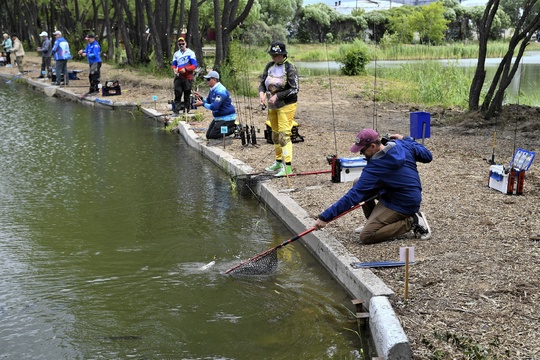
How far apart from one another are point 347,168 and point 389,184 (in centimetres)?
245

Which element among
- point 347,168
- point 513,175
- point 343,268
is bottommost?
point 343,268

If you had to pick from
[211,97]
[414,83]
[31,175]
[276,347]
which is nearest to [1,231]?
[31,175]

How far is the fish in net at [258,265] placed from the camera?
6.83m

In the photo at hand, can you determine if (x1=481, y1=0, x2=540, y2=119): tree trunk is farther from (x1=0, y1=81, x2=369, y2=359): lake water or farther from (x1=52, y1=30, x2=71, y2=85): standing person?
(x1=52, y1=30, x2=71, y2=85): standing person

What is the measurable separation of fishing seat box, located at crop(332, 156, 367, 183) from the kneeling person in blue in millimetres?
3927

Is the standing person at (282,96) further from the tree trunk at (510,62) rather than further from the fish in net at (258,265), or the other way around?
the tree trunk at (510,62)

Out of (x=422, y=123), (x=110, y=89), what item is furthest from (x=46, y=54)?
(x=422, y=123)

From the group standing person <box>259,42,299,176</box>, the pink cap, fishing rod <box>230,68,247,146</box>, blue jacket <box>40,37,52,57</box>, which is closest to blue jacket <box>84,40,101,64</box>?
fishing rod <box>230,68,247,146</box>

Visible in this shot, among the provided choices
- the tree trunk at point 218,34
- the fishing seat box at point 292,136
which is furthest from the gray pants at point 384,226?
the tree trunk at point 218,34

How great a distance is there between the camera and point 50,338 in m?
5.59

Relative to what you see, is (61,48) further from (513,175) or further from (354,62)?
(513,175)

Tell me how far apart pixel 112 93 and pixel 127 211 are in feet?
40.4

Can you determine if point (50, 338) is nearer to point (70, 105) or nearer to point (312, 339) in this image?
point (312, 339)

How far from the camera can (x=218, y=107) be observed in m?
12.6
